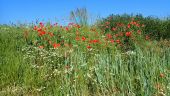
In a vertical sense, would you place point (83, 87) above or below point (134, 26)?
below

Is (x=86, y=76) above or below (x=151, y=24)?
below

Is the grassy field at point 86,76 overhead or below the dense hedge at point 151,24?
below

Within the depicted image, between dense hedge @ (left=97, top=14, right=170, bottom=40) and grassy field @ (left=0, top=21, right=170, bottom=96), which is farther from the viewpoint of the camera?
dense hedge @ (left=97, top=14, right=170, bottom=40)

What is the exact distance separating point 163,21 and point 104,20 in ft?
8.72

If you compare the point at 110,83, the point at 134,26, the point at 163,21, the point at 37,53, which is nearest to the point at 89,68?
the point at 110,83

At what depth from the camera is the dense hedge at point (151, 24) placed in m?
15.5

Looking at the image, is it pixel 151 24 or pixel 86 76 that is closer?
pixel 86 76

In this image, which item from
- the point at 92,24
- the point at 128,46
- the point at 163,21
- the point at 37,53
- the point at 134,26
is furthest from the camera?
the point at 163,21

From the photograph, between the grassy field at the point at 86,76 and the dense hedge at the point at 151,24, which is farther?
the dense hedge at the point at 151,24

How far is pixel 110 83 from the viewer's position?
5.57m

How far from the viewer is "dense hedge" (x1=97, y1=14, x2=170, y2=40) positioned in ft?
50.9

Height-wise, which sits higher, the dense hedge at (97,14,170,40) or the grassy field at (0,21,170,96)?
the dense hedge at (97,14,170,40)

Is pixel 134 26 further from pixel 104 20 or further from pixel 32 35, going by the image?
pixel 32 35

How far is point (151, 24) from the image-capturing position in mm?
16250
